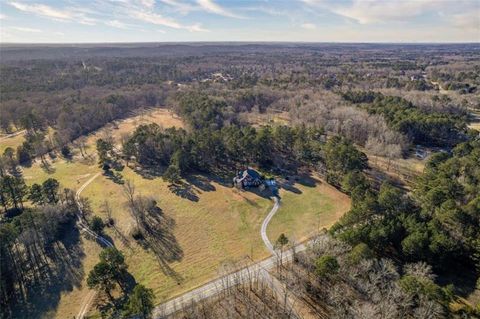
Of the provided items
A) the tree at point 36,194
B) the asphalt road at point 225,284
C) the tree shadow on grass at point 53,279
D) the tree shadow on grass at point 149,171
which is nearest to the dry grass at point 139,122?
the tree shadow on grass at point 149,171

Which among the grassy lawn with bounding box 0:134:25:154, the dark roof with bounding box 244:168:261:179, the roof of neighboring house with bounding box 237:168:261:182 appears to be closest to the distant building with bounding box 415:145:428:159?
the dark roof with bounding box 244:168:261:179

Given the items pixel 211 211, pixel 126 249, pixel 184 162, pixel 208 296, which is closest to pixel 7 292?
pixel 126 249

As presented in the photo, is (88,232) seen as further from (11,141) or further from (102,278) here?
(11,141)

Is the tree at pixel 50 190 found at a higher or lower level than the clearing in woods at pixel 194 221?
higher

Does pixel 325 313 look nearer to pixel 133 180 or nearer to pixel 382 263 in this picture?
pixel 382 263

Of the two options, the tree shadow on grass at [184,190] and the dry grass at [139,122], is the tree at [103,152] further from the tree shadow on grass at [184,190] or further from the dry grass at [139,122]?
the tree shadow on grass at [184,190]

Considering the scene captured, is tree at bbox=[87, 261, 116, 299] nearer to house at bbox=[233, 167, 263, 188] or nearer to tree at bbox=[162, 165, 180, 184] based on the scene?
tree at bbox=[162, 165, 180, 184]
